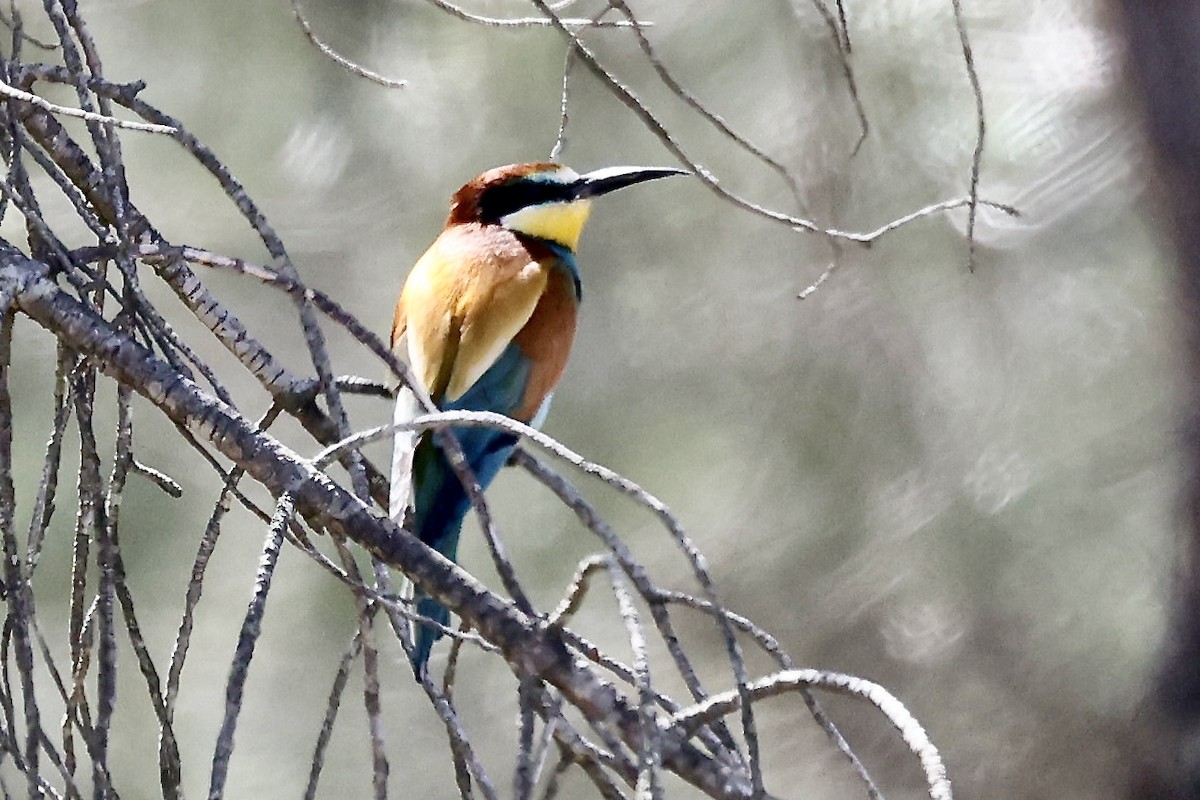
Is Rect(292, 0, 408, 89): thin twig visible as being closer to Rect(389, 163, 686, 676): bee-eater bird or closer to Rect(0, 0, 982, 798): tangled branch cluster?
Rect(0, 0, 982, 798): tangled branch cluster

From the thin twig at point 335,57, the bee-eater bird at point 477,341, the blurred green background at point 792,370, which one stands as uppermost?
the blurred green background at point 792,370

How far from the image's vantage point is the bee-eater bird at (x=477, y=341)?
42.9 inches

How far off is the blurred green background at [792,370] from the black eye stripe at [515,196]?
594mm

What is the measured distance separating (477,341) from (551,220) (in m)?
0.29

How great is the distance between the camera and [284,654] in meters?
2.35

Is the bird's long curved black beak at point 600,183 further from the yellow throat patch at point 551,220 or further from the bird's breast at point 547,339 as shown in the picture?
the bird's breast at point 547,339

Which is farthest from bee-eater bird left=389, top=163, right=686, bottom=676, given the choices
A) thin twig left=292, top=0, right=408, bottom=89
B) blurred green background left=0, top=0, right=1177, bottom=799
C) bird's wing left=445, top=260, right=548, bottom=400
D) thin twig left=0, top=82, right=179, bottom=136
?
blurred green background left=0, top=0, right=1177, bottom=799

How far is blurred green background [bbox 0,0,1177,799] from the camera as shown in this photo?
2018 millimetres

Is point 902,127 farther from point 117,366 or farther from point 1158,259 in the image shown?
point 117,366

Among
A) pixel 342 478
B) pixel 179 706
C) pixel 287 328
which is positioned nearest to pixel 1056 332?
pixel 342 478

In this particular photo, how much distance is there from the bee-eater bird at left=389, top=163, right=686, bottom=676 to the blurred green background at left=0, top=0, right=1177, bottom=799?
73cm

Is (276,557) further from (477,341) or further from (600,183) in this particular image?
(600,183)

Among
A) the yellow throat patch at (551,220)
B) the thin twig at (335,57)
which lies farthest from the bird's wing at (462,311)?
the thin twig at (335,57)

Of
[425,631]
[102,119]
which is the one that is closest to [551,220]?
[425,631]
